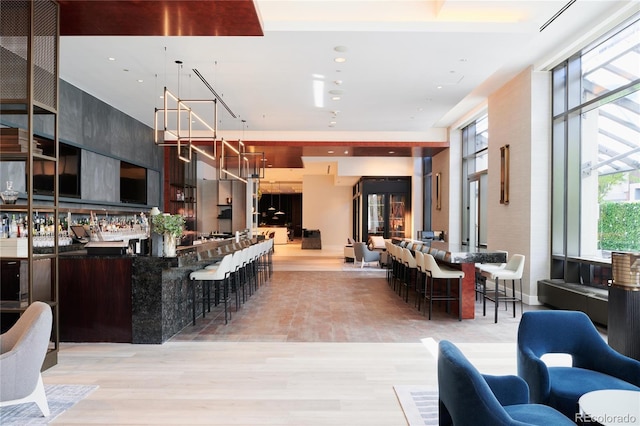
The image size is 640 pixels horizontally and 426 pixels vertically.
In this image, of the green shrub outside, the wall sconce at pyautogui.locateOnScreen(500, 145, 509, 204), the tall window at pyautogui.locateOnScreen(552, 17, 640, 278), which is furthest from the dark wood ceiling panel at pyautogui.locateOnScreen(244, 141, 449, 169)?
the green shrub outside

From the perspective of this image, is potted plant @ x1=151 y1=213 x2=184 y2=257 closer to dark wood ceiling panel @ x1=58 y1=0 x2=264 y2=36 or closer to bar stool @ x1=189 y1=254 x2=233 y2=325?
bar stool @ x1=189 y1=254 x2=233 y2=325

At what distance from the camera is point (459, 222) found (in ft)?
38.9

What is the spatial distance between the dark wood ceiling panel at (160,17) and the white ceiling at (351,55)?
895mm

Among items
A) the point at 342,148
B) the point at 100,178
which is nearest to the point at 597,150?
the point at 342,148

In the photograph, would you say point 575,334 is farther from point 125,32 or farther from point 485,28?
point 125,32

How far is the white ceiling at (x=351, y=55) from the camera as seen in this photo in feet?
17.4

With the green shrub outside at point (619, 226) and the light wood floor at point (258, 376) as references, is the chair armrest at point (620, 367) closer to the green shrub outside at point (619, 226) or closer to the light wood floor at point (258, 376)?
the light wood floor at point (258, 376)

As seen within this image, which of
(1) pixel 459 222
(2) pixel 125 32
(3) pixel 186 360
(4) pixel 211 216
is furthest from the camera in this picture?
(4) pixel 211 216

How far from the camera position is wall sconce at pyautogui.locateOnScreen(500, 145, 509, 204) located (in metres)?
7.97

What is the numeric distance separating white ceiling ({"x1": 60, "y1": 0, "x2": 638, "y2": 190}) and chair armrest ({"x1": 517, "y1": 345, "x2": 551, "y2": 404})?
13.4 ft

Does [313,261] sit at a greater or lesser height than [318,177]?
lesser

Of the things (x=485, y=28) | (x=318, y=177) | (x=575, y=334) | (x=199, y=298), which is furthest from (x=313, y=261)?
(x=575, y=334)

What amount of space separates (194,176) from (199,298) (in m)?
7.85

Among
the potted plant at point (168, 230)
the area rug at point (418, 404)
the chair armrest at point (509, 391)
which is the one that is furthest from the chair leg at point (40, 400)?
the chair armrest at point (509, 391)
